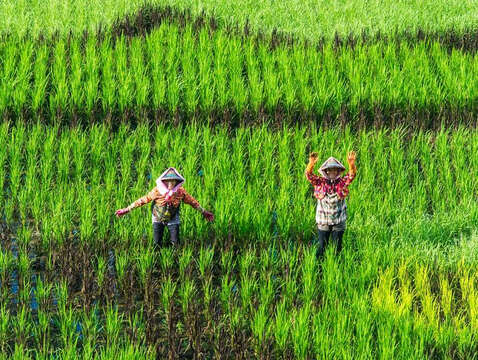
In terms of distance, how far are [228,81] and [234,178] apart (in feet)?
7.33

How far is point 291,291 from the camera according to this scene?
5527 mm

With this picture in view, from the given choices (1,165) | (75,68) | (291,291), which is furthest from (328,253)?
(75,68)

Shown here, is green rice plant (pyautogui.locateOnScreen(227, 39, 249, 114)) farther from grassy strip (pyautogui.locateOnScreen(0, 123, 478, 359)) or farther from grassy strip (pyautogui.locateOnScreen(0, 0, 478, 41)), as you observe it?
grassy strip (pyautogui.locateOnScreen(0, 0, 478, 41))

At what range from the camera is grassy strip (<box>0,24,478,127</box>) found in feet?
27.4

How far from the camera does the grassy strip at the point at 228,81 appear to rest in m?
8.35

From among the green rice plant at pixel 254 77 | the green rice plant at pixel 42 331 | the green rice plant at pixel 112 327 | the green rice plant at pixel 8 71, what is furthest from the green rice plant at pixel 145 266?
the green rice plant at pixel 8 71

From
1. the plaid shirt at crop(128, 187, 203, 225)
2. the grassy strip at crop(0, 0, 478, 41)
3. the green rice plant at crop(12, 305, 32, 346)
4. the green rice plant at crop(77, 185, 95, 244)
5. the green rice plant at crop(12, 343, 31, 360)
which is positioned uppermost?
the grassy strip at crop(0, 0, 478, 41)

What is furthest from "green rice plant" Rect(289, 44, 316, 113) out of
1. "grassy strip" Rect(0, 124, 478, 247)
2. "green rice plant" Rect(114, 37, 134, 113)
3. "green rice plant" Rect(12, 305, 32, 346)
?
"green rice plant" Rect(12, 305, 32, 346)

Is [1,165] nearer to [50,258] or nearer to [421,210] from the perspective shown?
[50,258]

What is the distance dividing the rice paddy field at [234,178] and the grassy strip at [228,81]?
3 centimetres

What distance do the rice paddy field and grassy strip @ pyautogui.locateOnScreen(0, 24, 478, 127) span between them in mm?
27

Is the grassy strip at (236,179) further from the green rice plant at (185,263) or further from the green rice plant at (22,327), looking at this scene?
the green rice plant at (22,327)

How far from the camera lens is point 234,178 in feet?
23.1

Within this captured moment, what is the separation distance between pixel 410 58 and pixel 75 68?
3.84m
